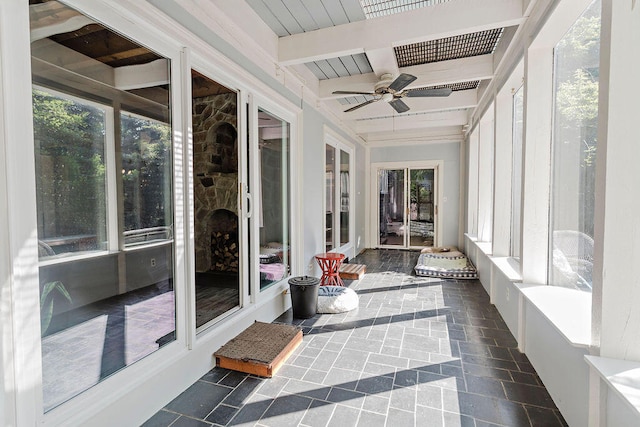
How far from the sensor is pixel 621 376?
1.35 metres

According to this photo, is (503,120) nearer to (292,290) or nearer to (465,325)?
(465,325)

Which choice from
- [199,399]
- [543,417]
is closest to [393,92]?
[543,417]

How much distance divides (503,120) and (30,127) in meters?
4.39

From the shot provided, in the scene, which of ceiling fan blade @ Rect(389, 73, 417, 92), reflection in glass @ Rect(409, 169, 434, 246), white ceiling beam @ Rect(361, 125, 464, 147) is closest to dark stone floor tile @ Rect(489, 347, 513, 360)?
ceiling fan blade @ Rect(389, 73, 417, 92)

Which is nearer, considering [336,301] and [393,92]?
[336,301]

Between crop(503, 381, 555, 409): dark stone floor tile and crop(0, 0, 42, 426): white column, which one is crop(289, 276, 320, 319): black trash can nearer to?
crop(503, 381, 555, 409): dark stone floor tile

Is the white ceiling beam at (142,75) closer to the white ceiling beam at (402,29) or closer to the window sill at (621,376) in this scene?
the white ceiling beam at (402,29)

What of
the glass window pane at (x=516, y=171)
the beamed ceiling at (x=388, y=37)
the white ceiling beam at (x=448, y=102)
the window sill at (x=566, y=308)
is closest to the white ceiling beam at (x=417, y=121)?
the white ceiling beam at (x=448, y=102)

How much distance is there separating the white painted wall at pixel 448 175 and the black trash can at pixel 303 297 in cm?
534

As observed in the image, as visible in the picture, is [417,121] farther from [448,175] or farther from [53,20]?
[53,20]

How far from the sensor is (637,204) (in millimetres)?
1419

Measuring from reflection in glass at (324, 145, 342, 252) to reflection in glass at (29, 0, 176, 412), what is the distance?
3.47m

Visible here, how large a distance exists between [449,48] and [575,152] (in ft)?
6.97

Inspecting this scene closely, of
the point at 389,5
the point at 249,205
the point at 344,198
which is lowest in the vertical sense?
the point at 249,205
